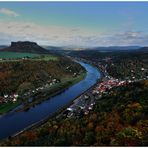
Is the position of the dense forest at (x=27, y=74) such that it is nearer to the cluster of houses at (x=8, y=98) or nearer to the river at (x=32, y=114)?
the cluster of houses at (x=8, y=98)

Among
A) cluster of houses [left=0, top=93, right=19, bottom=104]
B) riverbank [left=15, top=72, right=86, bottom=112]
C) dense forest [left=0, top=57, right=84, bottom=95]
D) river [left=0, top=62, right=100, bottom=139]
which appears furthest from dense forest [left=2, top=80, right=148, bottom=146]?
dense forest [left=0, top=57, right=84, bottom=95]

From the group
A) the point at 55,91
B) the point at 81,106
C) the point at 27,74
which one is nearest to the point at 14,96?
the point at 55,91

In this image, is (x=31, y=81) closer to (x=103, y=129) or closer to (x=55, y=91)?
(x=55, y=91)

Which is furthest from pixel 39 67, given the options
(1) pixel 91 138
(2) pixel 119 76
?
(1) pixel 91 138

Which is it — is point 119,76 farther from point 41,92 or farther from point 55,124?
point 55,124

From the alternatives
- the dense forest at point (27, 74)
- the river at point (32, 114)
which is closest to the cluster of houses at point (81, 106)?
the river at point (32, 114)

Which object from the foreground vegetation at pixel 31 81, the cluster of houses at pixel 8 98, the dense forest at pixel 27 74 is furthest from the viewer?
the dense forest at pixel 27 74

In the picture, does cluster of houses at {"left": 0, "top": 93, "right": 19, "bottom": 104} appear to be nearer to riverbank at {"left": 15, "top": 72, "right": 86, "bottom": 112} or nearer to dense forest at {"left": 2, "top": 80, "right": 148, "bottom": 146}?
riverbank at {"left": 15, "top": 72, "right": 86, "bottom": 112}

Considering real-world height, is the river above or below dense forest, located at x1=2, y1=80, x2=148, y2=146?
below
